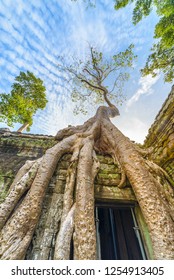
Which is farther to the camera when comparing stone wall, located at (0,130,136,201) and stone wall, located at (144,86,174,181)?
stone wall, located at (144,86,174,181)

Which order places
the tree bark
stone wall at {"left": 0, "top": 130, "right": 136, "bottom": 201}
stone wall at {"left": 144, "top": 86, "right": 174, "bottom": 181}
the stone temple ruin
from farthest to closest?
1. stone wall at {"left": 144, "top": 86, "right": 174, "bottom": 181}
2. stone wall at {"left": 0, "top": 130, "right": 136, "bottom": 201}
3. the stone temple ruin
4. the tree bark

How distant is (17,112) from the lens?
31.9 ft

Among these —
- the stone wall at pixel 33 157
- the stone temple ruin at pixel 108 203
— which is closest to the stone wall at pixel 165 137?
the stone temple ruin at pixel 108 203

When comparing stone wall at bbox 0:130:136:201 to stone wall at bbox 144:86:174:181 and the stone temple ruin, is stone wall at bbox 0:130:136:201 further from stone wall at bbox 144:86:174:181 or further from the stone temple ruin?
stone wall at bbox 144:86:174:181

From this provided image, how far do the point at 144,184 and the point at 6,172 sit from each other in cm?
244

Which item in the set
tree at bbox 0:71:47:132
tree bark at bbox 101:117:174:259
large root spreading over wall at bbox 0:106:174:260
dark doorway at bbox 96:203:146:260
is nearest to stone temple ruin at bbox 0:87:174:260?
dark doorway at bbox 96:203:146:260

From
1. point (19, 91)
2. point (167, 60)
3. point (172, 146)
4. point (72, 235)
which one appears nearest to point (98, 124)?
point (172, 146)

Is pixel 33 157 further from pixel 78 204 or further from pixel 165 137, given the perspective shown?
pixel 165 137

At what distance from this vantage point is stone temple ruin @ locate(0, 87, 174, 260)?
5.57 ft

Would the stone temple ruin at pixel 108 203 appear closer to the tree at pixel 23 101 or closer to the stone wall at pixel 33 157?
the stone wall at pixel 33 157

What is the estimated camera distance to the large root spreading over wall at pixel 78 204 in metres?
1.39

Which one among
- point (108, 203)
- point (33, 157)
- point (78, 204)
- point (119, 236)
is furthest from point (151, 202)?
point (33, 157)

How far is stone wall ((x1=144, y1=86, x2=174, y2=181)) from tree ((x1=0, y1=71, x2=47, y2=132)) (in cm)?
918

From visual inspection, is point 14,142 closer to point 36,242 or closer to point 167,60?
point 36,242
